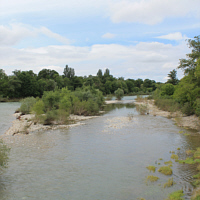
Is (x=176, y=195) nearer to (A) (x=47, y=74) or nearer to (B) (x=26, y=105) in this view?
A: (B) (x=26, y=105)

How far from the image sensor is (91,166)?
16156 mm

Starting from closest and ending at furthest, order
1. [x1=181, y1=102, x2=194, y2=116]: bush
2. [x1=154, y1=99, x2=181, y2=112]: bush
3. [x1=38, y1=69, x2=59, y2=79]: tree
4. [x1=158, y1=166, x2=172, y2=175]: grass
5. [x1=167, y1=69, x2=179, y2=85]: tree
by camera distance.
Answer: [x1=158, y1=166, x2=172, y2=175]: grass
[x1=181, y1=102, x2=194, y2=116]: bush
[x1=154, y1=99, x2=181, y2=112]: bush
[x1=167, y1=69, x2=179, y2=85]: tree
[x1=38, y1=69, x2=59, y2=79]: tree

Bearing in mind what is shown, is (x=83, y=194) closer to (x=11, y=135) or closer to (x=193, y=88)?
(x=11, y=135)

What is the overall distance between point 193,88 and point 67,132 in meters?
21.2

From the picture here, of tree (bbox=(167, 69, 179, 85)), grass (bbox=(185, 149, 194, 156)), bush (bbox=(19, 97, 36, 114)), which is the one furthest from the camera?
tree (bbox=(167, 69, 179, 85))

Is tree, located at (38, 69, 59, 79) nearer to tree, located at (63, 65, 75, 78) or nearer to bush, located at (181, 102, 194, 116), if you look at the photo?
tree, located at (63, 65, 75, 78)

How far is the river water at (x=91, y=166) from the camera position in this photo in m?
Answer: 12.2

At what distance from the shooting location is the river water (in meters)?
12.2

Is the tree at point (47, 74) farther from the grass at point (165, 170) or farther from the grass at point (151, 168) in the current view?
the grass at point (165, 170)

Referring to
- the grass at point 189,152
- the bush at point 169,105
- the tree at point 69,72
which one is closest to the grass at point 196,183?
the grass at point 189,152

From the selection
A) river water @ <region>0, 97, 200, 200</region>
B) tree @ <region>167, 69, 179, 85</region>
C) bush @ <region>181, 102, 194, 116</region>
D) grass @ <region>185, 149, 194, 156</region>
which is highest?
tree @ <region>167, 69, 179, 85</region>

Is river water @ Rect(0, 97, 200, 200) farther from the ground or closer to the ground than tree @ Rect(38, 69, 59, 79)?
closer to the ground

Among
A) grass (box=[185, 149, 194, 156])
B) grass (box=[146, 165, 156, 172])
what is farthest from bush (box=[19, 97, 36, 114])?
grass (box=[146, 165, 156, 172])

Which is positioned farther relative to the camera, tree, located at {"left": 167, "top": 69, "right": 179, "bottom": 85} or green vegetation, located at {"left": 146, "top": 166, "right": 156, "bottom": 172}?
tree, located at {"left": 167, "top": 69, "right": 179, "bottom": 85}
